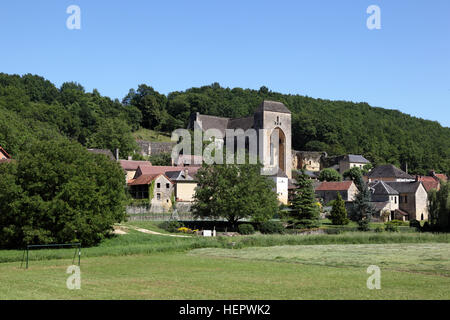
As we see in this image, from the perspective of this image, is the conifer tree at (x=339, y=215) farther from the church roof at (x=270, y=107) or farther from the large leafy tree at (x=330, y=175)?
the church roof at (x=270, y=107)

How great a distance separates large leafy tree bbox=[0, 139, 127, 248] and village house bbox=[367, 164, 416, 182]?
66.5 m

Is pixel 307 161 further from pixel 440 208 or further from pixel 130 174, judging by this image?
pixel 440 208

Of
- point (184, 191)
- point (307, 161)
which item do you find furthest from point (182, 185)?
point (307, 161)

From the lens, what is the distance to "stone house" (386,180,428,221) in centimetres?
7350

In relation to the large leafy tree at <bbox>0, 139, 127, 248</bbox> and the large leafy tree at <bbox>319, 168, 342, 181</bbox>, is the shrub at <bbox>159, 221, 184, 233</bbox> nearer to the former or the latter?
the large leafy tree at <bbox>0, 139, 127, 248</bbox>

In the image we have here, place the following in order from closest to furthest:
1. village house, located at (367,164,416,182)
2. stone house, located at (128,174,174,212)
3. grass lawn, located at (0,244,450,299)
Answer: grass lawn, located at (0,244,450,299)
stone house, located at (128,174,174,212)
village house, located at (367,164,416,182)

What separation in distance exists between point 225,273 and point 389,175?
268 feet

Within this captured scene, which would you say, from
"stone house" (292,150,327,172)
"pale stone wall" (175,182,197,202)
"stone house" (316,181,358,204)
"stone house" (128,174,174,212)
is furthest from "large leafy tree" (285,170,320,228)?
"stone house" (292,150,327,172)

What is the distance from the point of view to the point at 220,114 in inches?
5733

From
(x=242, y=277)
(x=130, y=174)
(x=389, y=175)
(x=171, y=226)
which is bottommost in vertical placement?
(x=242, y=277)

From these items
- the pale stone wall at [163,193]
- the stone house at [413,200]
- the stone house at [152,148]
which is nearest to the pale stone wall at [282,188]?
the stone house at [413,200]

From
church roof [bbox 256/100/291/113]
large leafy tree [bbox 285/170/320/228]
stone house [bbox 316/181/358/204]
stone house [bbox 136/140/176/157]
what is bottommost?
large leafy tree [bbox 285/170/320/228]
